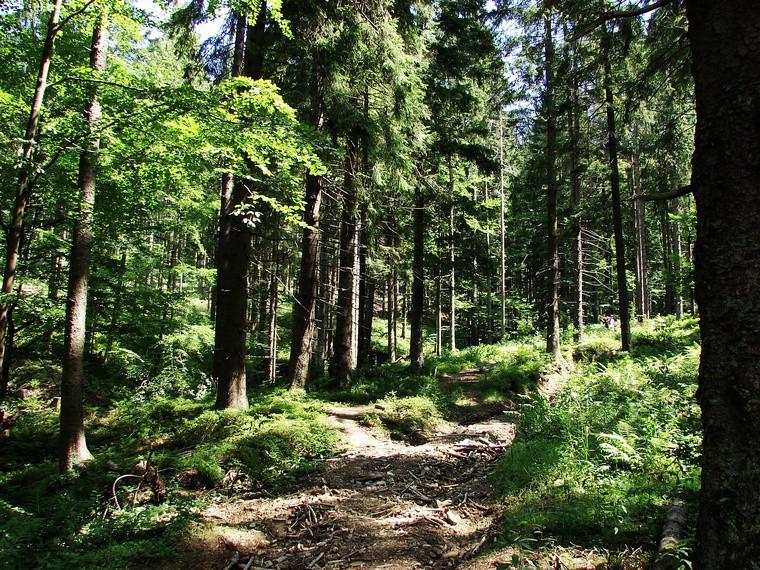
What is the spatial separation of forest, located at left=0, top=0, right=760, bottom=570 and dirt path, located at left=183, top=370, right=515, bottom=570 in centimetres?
4

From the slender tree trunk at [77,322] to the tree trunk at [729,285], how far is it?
8.18m

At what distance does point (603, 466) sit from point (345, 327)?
986 centimetres

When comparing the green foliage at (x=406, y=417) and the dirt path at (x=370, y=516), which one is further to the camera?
the green foliage at (x=406, y=417)

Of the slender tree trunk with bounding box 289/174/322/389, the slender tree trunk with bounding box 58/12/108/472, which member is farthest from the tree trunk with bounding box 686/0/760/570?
the slender tree trunk with bounding box 289/174/322/389

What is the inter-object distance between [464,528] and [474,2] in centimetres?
1611

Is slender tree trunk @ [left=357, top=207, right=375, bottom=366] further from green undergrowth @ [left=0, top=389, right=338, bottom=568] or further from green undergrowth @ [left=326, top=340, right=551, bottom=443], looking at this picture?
green undergrowth @ [left=0, top=389, right=338, bottom=568]

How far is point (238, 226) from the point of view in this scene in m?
9.55

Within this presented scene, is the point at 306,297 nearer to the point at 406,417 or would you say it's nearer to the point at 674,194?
the point at 406,417

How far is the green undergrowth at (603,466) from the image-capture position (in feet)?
13.0

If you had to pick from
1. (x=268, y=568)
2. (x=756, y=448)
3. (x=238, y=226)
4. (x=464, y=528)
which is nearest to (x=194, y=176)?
(x=238, y=226)

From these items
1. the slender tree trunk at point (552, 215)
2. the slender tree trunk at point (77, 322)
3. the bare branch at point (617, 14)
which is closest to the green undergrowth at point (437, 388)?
the slender tree trunk at point (552, 215)

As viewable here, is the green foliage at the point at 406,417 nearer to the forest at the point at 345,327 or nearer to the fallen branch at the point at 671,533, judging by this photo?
the forest at the point at 345,327

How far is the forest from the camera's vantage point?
2.62 meters

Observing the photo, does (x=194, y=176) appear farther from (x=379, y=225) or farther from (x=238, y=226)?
(x=379, y=225)
